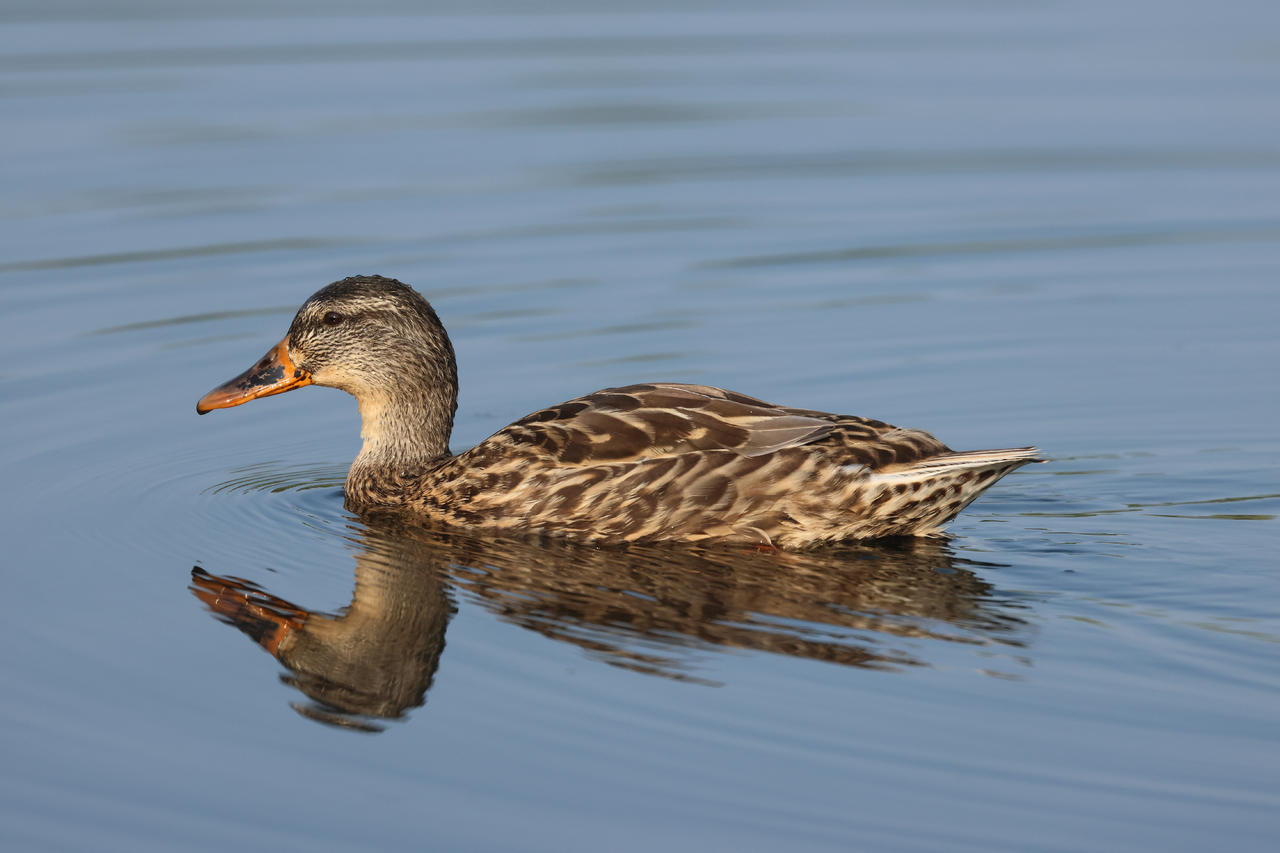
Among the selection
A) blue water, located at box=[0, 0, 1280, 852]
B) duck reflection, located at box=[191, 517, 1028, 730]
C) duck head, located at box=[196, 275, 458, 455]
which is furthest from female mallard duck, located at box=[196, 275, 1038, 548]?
duck head, located at box=[196, 275, 458, 455]

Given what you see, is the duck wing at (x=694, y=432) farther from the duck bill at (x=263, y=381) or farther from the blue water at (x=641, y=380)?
the duck bill at (x=263, y=381)

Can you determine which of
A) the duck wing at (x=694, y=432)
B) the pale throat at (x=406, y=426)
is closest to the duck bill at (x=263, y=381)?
the pale throat at (x=406, y=426)

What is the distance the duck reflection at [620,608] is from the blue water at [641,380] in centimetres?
3

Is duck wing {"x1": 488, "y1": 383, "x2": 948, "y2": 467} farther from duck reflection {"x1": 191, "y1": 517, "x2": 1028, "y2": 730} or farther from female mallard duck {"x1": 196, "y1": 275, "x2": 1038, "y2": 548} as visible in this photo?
Answer: duck reflection {"x1": 191, "y1": 517, "x2": 1028, "y2": 730}

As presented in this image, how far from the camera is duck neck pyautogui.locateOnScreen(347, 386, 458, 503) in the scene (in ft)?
32.6

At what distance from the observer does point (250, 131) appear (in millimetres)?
17094

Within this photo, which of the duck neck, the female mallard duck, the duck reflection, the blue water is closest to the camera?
the blue water

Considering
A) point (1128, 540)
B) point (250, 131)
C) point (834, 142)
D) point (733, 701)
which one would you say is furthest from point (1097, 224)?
point (733, 701)

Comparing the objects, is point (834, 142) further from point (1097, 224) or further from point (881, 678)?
point (881, 678)

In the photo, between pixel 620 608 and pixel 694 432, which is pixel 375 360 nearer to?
pixel 694 432

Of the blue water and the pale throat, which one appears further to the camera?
the pale throat

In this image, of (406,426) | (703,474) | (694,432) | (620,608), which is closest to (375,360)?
(406,426)

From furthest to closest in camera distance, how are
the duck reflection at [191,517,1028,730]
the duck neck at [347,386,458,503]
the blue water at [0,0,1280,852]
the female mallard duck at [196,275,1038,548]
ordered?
the duck neck at [347,386,458,503]
the female mallard duck at [196,275,1038,548]
the duck reflection at [191,517,1028,730]
the blue water at [0,0,1280,852]

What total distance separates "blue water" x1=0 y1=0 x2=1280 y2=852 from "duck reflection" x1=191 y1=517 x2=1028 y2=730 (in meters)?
0.03
